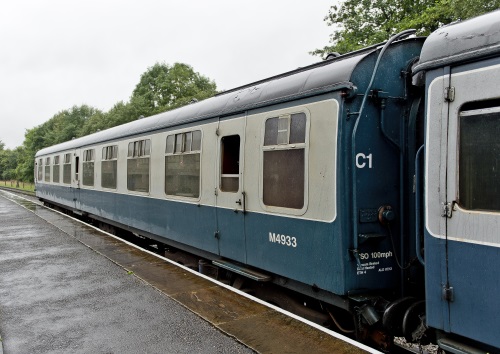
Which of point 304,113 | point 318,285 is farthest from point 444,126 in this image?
point 318,285

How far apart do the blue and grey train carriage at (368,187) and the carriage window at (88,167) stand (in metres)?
7.11

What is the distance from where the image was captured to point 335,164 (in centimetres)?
428

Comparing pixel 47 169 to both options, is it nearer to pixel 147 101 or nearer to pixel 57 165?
pixel 57 165

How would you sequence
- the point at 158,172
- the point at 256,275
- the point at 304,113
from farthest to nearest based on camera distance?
the point at 158,172 → the point at 256,275 → the point at 304,113

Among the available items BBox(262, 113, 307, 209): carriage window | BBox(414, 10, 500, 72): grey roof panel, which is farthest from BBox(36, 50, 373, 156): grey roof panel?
BBox(414, 10, 500, 72): grey roof panel

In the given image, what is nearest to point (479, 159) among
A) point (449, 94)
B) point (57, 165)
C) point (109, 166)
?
point (449, 94)

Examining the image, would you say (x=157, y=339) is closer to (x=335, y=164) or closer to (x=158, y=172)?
(x=335, y=164)

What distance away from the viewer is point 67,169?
56.8ft

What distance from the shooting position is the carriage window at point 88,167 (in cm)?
1370

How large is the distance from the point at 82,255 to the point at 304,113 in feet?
19.7

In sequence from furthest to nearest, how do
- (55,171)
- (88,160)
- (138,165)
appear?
1. (55,171)
2. (88,160)
3. (138,165)

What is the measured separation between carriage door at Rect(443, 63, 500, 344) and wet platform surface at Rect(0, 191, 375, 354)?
1.14 meters

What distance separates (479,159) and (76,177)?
588 inches

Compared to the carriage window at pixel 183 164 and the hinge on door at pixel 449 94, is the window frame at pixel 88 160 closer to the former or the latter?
the carriage window at pixel 183 164
